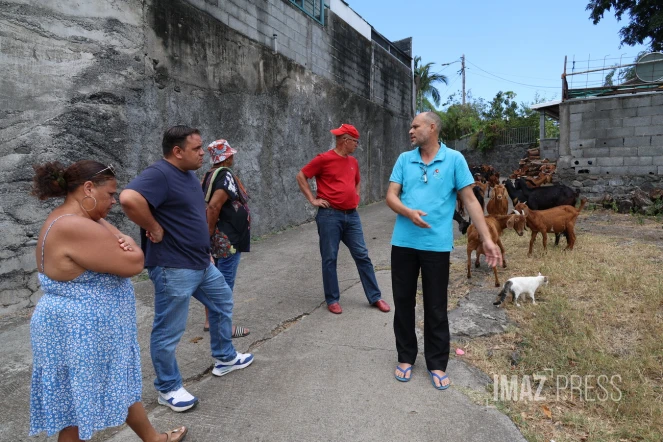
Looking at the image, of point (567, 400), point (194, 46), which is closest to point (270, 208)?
point (194, 46)

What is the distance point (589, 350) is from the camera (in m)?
3.25

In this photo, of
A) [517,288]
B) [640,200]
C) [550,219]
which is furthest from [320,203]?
[640,200]

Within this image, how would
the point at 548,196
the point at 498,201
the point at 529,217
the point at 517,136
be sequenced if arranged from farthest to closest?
the point at 517,136
the point at 548,196
the point at 498,201
the point at 529,217

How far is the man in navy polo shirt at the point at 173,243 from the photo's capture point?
250 centimetres

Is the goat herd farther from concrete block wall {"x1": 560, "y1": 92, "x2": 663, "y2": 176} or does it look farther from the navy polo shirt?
concrete block wall {"x1": 560, "y1": 92, "x2": 663, "y2": 176}

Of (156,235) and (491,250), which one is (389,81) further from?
(156,235)

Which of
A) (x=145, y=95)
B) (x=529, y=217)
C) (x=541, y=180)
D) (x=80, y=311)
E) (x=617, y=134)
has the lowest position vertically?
(x=529, y=217)

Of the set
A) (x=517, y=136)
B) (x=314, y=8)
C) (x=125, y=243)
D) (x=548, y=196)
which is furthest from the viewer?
(x=517, y=136)

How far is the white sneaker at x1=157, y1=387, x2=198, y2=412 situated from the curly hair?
1.43 m

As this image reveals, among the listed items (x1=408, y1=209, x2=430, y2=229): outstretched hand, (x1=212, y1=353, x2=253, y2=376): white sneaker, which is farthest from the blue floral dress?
(x1=408, y1=209, x2=430, y2=229): outstretched hand

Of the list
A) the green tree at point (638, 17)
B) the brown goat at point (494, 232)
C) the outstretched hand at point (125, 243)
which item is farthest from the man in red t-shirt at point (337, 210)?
the green tree at point (638, 17)

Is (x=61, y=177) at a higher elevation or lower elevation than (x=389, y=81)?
lower

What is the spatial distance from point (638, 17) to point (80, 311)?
25.2m

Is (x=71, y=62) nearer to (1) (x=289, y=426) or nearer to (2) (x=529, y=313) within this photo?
(1) (x=289, y=426)
